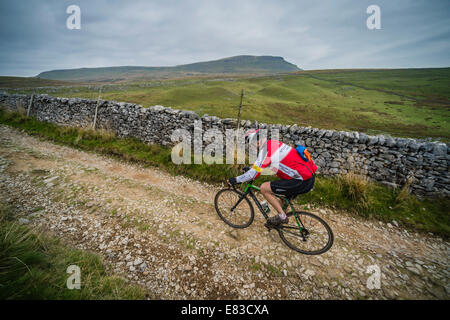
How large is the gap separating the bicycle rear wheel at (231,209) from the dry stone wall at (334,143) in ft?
15.0

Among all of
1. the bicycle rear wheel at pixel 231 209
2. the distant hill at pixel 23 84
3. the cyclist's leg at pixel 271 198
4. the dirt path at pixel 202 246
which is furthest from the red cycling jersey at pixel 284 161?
the distant hill at pixel 23 84

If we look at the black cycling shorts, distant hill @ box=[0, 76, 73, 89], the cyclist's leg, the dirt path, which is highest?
distant hill @ box=[0, 76, 73, 89]

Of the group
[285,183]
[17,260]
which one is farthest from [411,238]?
[17,260]

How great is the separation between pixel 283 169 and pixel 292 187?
477mm

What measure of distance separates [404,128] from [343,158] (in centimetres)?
2552

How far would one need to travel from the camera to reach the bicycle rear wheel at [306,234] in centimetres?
422

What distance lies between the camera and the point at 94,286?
2855mm

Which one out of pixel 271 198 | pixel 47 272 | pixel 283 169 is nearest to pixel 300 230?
pixel 271 198

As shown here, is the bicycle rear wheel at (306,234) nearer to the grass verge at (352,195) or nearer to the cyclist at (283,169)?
the cyclist at (283,169)

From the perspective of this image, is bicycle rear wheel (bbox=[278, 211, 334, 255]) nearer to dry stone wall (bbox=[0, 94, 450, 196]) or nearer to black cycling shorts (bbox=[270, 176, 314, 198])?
black cycling shorts (bbox=[270, 176, 314, 198])

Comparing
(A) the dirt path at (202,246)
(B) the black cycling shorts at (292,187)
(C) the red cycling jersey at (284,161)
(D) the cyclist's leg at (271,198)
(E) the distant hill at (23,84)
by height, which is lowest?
(A) the dirt path at (202,246)

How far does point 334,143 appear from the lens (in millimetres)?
7578

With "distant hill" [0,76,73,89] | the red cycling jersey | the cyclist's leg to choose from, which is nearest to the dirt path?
the cyclist's leg

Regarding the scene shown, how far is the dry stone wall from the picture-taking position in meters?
6.11
